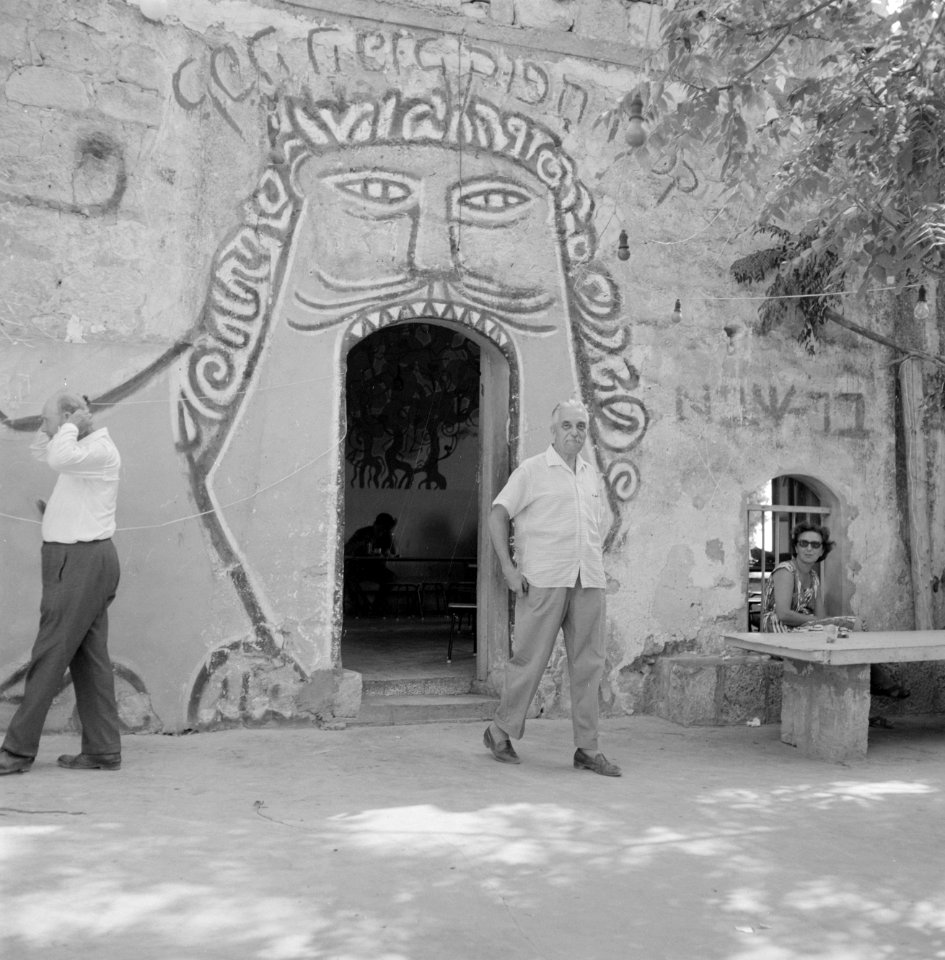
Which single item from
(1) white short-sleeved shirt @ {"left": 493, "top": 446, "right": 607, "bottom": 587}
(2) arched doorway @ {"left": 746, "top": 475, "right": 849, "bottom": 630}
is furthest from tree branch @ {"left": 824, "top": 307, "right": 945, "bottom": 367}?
(1) white short-sleeved shirt @ {"left": 493, "top": 446, "right": 607, "bottom": 587}

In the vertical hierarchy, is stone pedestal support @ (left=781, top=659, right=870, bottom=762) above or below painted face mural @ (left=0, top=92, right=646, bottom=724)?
below

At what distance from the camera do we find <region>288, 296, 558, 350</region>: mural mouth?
6.96 m

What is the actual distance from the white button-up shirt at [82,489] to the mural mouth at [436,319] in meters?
1.68

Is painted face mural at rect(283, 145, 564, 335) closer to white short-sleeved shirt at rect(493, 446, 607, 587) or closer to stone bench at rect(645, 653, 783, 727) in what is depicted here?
white short-sleeved shirt at rect(493, 446, 607, 587)

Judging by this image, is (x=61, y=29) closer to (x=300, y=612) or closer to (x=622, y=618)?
(x=300, y=612)

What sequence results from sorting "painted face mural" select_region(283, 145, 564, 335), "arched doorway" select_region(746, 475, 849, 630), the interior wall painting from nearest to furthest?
1. "painted face mural" select_region(283, 145, 564, 335)
2. "arched doorway" select_region(746, 475, 849, 630)
3. the interior wall painting

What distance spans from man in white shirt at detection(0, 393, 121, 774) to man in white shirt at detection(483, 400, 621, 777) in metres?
1.91

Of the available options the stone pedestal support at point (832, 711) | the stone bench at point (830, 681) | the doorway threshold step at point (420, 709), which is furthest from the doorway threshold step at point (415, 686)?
the stone pedestal support at point (832, 711)

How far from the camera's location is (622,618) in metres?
7.55

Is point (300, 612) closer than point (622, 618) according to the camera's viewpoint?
Yes

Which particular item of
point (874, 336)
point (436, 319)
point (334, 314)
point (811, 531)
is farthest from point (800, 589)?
point (334, 314)

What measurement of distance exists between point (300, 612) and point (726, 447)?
318cm

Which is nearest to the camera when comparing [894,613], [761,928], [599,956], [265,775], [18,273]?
[599,956]

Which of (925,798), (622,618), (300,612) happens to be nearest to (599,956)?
(925,798)
